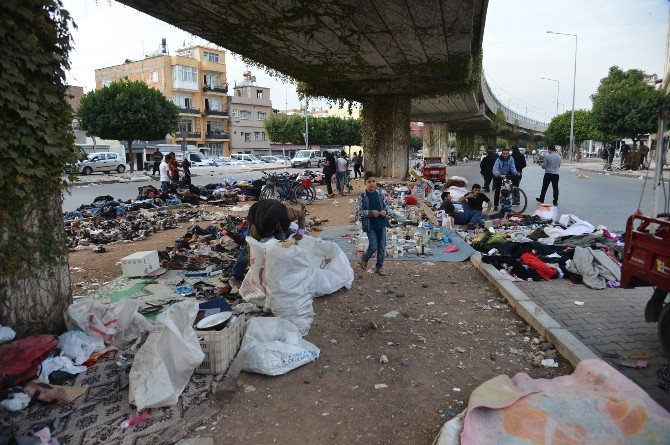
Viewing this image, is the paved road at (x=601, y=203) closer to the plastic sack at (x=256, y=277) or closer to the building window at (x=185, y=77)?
the plastic sack at (x=256, y=277)

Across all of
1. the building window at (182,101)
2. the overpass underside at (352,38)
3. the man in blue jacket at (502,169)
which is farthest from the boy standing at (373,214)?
the building window at (182,101)

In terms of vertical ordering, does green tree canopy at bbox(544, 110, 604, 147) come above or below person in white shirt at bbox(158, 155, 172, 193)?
above

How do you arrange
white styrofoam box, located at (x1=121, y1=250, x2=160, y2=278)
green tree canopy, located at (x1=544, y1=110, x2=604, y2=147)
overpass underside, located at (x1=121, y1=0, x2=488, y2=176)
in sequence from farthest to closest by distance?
green tree canopy, located at (x1=544, y1=110, x2=604, y2=147) → overpass underside, located at (x1=121, y1=0, x2=488, y2=176) → white styrofoam box, located at (x1=121, y1=250, x2=160, y2=278)

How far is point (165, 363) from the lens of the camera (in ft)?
11.1

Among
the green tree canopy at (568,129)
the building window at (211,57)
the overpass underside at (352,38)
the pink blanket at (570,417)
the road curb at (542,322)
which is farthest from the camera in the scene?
the building window at (211,57)

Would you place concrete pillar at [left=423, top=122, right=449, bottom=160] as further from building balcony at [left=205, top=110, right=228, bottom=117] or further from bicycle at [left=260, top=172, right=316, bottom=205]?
bicycle at [left=260, top=172, right=316, bottom=205]

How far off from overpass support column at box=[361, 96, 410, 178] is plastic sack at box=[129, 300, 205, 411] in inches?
765

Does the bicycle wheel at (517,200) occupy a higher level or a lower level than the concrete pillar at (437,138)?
lower

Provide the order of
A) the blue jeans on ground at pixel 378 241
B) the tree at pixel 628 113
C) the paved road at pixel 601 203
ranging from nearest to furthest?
the blue jeans on ground at pixel 378 241, the paved road at pixel 601 203, the tree at pixel 628 113

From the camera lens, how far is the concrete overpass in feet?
31.6

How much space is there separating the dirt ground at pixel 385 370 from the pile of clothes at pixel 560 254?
2.93 feet

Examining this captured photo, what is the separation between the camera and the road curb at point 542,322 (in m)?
3.80

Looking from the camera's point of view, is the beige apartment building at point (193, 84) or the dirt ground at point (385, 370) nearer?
the dirt ground at point (385, 370)

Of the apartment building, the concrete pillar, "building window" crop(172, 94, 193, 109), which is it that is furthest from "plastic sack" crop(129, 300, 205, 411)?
the apartment building
